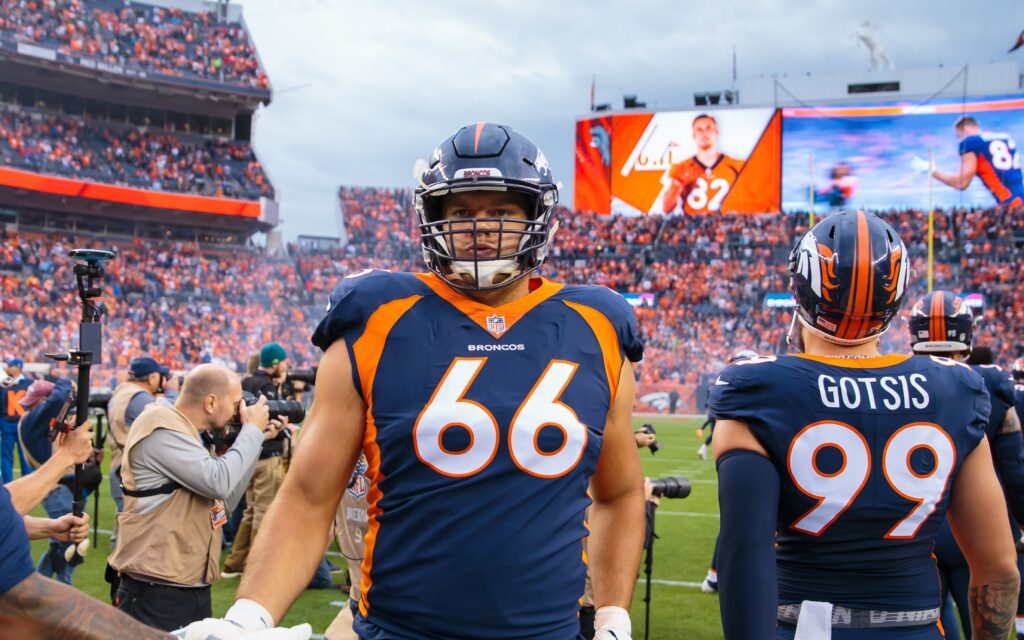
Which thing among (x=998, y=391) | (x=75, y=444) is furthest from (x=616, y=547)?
(x=75, y=444)

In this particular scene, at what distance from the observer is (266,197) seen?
1406 inches

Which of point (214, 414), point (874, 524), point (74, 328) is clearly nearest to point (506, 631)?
point (874, 524)

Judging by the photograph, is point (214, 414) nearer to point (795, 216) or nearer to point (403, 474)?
point (403, 474)

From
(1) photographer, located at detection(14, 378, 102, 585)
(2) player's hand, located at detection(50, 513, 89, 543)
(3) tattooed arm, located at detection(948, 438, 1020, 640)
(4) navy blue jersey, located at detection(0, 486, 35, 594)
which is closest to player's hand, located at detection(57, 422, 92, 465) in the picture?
(1) photographer, located at detection(14, 378, 102, 585)

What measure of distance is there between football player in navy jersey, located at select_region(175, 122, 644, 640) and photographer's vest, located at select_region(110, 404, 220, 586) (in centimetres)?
230

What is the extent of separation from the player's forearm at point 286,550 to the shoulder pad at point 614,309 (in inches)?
30.3

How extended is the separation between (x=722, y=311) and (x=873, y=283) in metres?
28.8

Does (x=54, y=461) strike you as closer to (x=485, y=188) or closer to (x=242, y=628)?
(x=242, y=628)

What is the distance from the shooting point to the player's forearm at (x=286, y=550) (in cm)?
188

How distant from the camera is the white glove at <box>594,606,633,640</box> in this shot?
1983mm

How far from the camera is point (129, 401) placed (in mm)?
6496

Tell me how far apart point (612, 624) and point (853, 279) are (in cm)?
109

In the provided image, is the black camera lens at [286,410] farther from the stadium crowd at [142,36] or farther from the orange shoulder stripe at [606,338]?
the stadium crowd at [142,36]

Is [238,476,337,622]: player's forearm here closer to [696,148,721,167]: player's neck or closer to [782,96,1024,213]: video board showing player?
[782,96,1024,213]: video board showing player
